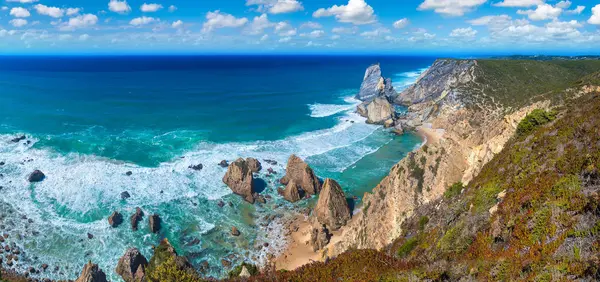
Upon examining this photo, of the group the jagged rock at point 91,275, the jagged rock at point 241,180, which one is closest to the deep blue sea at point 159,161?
the jagged rock at point 241,180

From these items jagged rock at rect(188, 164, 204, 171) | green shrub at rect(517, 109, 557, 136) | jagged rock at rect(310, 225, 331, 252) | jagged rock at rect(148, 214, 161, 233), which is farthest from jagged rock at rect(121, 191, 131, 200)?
green shrub at rect(517, 109, 557, 136)

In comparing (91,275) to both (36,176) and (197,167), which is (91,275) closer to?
(197,167)

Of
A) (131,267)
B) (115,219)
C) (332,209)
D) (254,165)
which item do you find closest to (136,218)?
(115,219)

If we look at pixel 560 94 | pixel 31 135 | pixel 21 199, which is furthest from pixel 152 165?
pixel 560 94

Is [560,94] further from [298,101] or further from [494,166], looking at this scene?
[298,101]

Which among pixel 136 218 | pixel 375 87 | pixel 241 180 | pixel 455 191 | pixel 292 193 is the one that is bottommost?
pixel 136 218

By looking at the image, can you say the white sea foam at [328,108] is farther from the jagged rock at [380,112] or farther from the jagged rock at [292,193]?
the jagged rock at [292,193]
